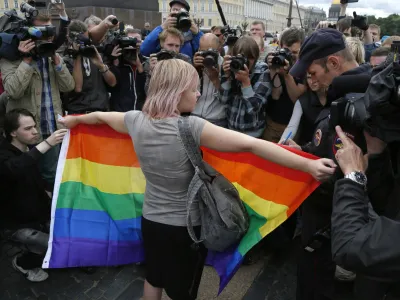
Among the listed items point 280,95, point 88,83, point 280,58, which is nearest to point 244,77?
point 280,58

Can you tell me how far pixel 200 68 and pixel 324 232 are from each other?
2.21m

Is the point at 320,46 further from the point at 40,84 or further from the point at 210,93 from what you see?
the point at 40,84

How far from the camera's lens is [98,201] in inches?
114

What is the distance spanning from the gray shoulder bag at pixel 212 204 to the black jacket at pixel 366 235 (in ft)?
2.45

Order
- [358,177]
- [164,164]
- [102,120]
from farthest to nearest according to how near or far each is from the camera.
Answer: [102,120], [164,164], [358,177]

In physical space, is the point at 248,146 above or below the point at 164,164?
above

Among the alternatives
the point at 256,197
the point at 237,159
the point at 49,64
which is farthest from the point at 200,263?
the point at 49,64

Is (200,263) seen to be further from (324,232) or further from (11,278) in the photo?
(11,278)

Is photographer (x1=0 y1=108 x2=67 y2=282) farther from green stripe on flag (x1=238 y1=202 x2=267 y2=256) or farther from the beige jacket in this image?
green stripe on flag (x1=238 y1=202 x2=267 y2=256)

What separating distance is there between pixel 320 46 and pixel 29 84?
308 cm

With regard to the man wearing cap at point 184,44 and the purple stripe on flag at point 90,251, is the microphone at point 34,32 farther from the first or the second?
the purple stripe on flag at point 90,251

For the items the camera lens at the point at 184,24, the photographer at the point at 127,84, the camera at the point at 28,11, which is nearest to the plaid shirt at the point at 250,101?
the camera lens at the point at 184,24

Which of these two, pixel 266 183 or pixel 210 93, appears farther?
pixel 210 93

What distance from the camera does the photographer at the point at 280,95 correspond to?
3.37m
